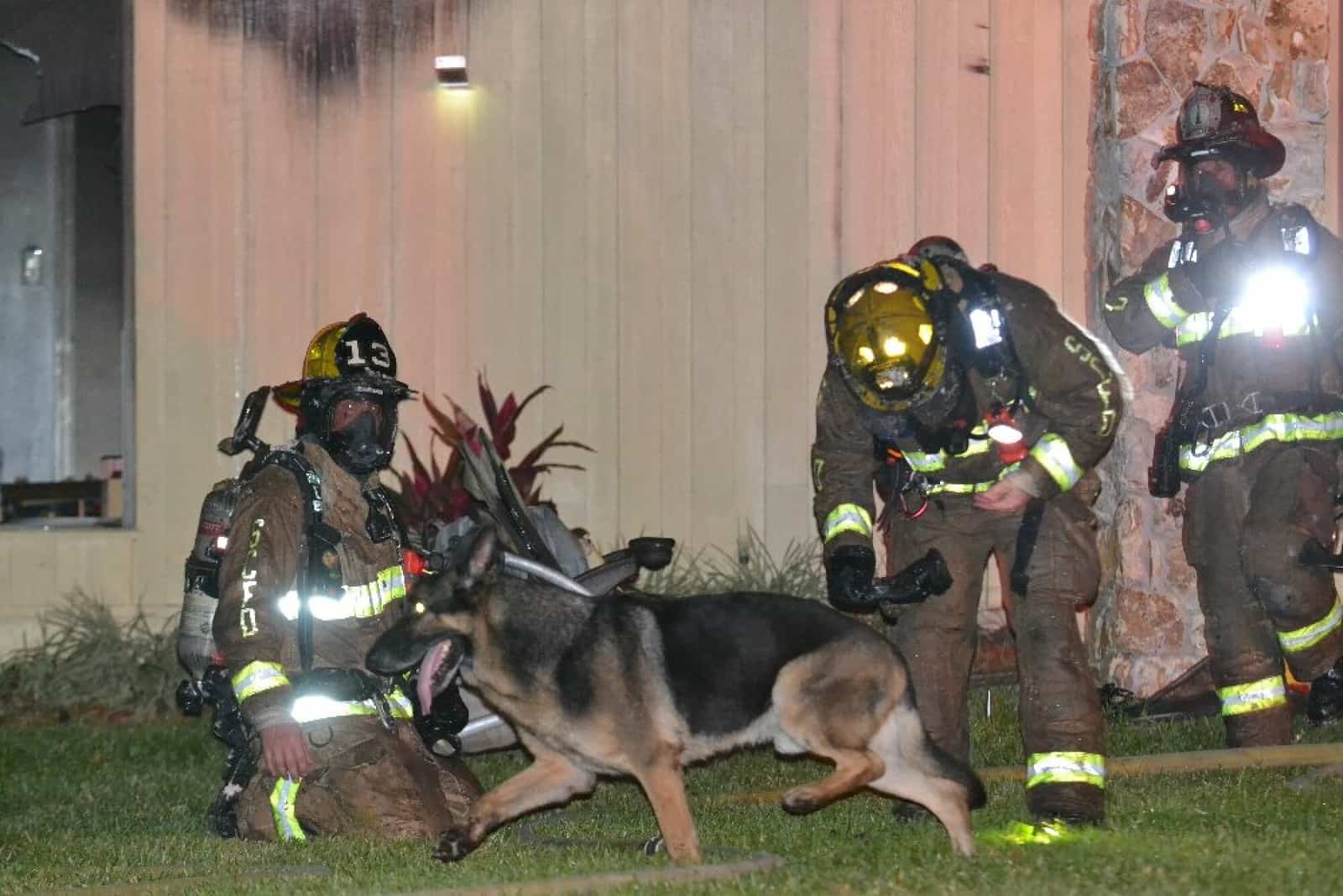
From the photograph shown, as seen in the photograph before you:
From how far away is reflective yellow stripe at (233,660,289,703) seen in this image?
6160 millimetres

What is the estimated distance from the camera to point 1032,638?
6105mm

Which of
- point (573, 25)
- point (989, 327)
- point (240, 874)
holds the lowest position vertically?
point (240, 874)

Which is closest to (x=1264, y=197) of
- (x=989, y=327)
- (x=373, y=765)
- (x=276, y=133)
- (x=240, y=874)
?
(x=989, y=327)

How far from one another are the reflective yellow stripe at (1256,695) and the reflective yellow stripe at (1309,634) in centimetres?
17

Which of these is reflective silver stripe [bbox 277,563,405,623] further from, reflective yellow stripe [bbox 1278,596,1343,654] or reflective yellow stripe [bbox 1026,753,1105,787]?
reflective yellow stripe [bbox 1278,596,1343,654]

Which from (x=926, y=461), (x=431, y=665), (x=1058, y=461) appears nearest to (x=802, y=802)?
(x=431, y=665)

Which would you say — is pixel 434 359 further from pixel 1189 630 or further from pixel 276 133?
pixel 1189 630

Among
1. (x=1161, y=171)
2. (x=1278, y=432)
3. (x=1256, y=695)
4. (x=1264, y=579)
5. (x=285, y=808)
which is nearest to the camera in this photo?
(x=285, y=808)

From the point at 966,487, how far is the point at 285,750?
8.07 feet

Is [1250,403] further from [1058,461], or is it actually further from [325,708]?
[325,708]

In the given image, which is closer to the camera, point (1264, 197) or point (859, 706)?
point (859, 706)

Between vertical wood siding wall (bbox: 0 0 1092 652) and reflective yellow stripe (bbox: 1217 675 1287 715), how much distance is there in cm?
330

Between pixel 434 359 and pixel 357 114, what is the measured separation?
1.40 meters

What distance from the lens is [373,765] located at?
6504 mm
